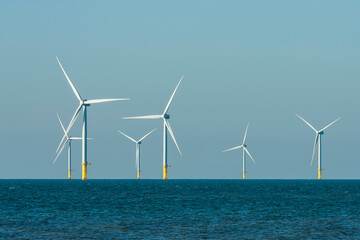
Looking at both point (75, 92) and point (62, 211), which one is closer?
point (62, 211)

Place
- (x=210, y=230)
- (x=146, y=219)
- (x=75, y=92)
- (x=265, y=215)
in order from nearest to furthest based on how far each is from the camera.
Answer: (x=210, y=230), (x=146, y=219), (x=265, y=215), (x=75, y=92)

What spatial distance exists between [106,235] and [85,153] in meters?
111

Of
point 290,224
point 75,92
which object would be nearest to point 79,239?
point 290,224

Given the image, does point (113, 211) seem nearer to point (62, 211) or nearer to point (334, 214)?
point (62, 211)

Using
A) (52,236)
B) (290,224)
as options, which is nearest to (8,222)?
(52,236)

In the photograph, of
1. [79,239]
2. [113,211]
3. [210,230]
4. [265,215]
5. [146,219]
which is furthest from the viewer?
[113,211]

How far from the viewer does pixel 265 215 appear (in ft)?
241

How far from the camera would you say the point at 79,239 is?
49.6 meters

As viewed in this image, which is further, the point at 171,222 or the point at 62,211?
the point at 62,211

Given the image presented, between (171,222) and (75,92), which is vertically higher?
(75,92)

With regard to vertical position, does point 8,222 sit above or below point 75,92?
below

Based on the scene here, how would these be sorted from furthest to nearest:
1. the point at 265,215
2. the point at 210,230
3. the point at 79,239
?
the point at 265,215 → the point at 210,230 → the point at 79,239

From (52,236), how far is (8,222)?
44.9 ft

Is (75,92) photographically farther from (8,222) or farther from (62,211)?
(8,222)
